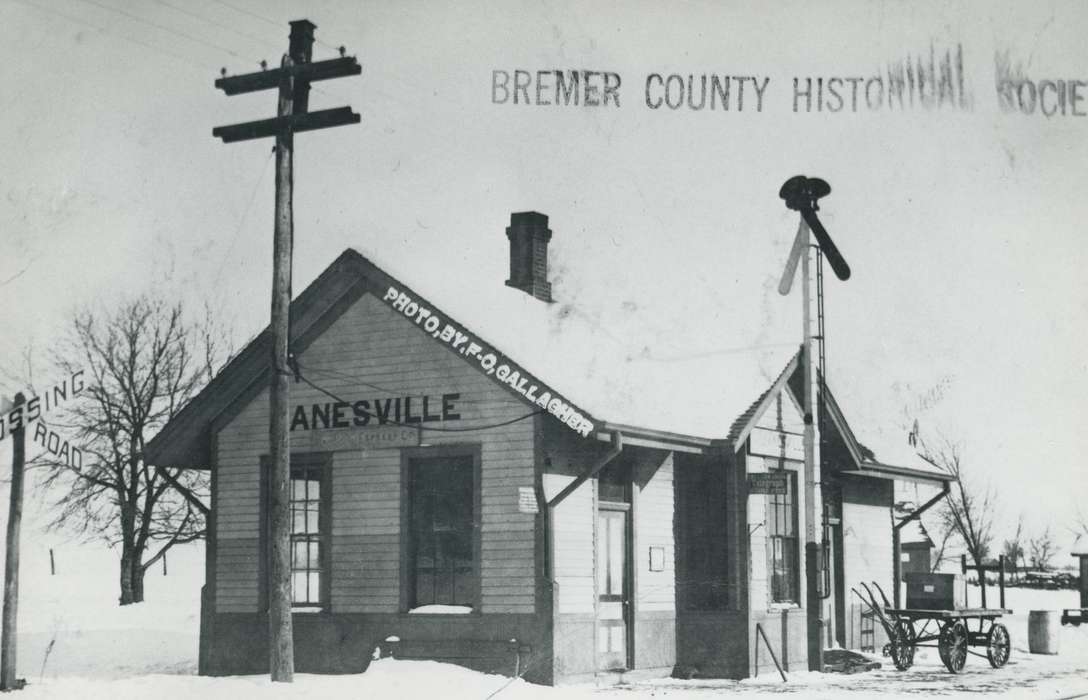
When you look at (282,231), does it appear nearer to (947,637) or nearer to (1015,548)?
(947,637)

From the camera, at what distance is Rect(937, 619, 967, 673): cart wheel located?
63.4 feet

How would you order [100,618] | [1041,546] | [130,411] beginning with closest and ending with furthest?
[100,618], [130,411], [1041,546]

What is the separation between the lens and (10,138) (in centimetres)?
1628

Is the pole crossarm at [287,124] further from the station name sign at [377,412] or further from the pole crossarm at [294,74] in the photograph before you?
the station name sign at [377,412]

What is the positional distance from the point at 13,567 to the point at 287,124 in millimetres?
6260

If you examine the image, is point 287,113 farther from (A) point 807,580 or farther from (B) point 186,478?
(B) point 186,478

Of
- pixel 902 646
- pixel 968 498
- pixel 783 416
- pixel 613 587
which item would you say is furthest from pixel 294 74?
pixel 968 498

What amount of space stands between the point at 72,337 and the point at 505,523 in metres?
13.7

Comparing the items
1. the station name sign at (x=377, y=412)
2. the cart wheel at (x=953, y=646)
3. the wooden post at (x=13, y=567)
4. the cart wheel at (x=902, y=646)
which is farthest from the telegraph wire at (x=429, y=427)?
the cart wheel at (x=953, y=646)

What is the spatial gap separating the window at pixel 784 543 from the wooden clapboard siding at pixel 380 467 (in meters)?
4.70

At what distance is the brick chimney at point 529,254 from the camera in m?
21.5

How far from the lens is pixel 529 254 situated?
21469 mm

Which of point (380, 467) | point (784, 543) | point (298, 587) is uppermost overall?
point (380, 467)

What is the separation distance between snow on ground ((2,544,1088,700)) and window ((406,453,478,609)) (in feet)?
3.40
